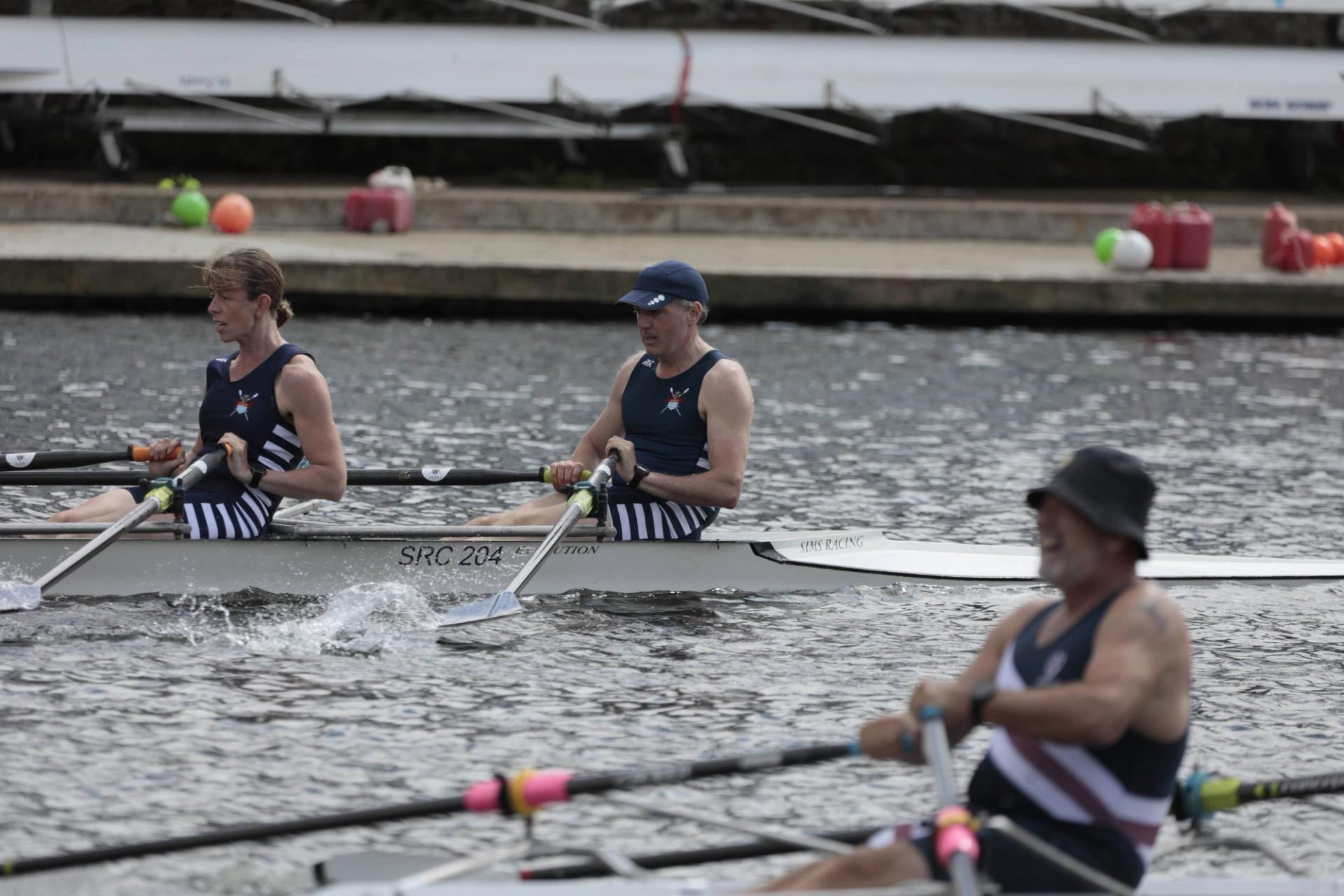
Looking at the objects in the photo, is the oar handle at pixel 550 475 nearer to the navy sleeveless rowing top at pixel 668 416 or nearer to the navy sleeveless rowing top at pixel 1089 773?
the navy sleeveless rowing top at pixel 668 416

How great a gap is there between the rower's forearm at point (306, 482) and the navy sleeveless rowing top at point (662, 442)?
116 cm

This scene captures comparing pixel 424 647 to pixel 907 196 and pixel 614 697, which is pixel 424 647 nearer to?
pixel 614 697

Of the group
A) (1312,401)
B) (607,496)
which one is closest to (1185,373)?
(1312,401)

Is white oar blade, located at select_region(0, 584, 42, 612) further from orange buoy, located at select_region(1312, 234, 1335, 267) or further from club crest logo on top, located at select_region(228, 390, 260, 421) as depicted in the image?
orange buoy, located at select_region(1312, 234, 1335, 267)

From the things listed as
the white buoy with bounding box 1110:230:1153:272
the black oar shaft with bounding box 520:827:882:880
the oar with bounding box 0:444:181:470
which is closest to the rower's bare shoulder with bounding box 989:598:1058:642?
the black oar shaft with bounding box 520:827:882:880

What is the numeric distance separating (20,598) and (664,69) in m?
13.7

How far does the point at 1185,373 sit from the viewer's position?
14070mm

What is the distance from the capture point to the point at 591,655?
682 cm

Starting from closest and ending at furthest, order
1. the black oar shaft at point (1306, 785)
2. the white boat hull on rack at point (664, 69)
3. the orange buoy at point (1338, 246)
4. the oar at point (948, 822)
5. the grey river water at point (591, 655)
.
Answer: the oar at point (948, 822), the black oar shaft at point (1306, 785), the grey river water at point (591, 655), the orange buoy at point (1338, 246), the white boat hull on rack at point (664, 69)

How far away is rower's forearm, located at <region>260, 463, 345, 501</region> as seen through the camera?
7039mm

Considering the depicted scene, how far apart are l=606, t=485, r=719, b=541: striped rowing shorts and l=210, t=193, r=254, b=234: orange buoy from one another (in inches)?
394

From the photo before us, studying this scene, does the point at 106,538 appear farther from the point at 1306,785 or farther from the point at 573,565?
the point at 1306,785

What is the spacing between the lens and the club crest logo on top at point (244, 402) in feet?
23.3

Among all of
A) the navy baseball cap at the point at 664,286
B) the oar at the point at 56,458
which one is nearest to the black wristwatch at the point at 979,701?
the navy baseball cap at the point at 664,286
